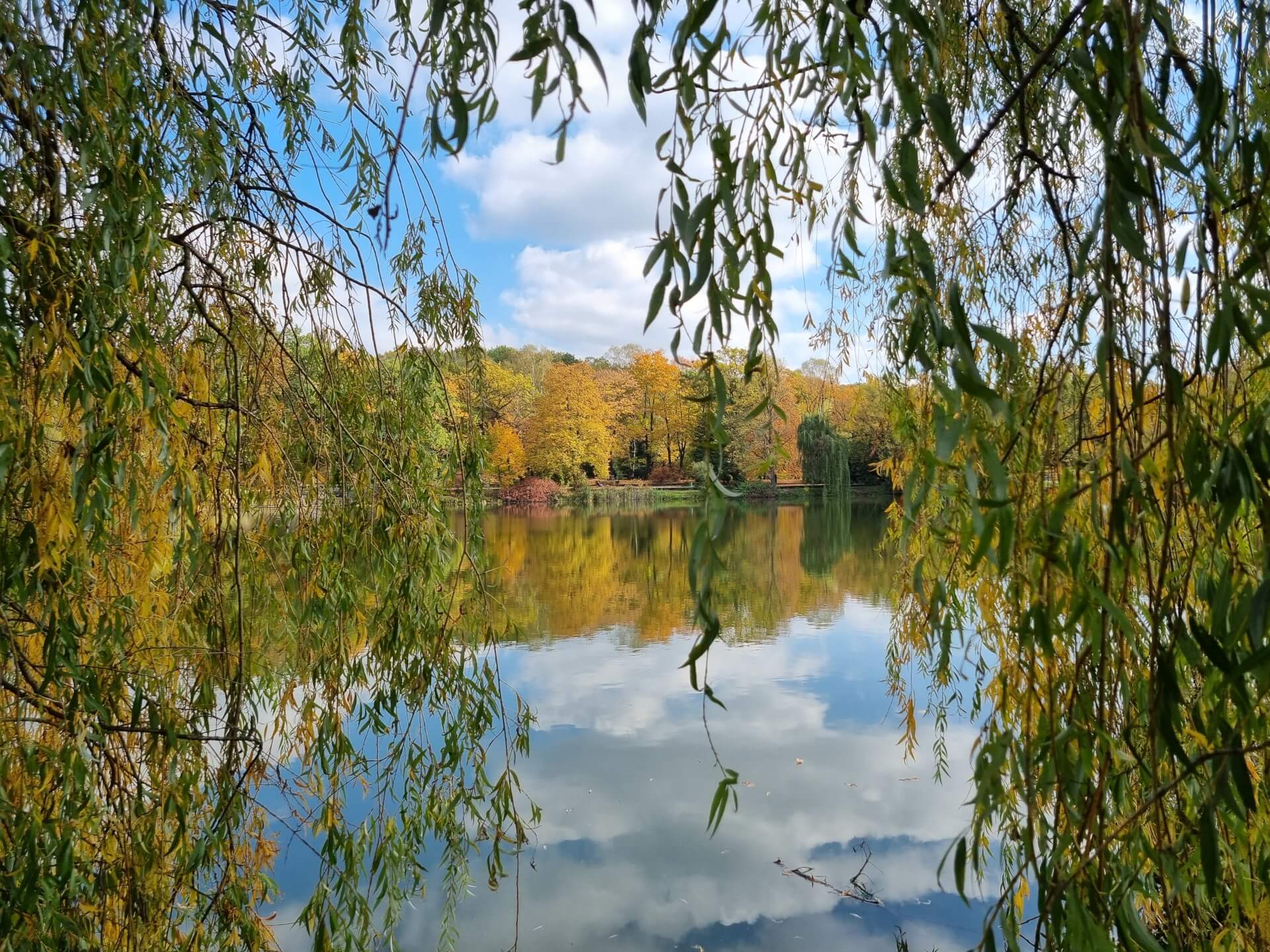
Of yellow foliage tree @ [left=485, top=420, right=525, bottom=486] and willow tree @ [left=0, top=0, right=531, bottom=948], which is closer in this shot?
willow tree @ [left=0, top=0, right=531, bottom=948]

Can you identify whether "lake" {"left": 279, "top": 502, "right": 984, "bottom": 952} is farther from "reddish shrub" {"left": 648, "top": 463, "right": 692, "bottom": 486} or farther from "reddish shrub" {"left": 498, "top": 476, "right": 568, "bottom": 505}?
"reddish shrub" {"left": 648, "top": 463, "right": 692, "bottom": 486}

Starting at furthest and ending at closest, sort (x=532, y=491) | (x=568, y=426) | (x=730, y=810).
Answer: (x=532, y=491), (x=568, y=426), (x=730, y=810)

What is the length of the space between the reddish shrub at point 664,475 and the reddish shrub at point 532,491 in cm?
319

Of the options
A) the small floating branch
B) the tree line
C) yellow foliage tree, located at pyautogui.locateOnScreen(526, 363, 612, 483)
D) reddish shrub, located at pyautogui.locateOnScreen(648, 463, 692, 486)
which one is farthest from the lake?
reddish shrub, located at pyautogui.locateOnScreen(648, 463, 692, 486)

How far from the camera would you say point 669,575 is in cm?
1095

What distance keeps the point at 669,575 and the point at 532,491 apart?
38.4 ft

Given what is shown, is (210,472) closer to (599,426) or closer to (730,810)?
(730,810)

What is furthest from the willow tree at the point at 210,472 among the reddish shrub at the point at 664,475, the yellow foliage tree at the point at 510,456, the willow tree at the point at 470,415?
the reddish shrub at the point at 664,475

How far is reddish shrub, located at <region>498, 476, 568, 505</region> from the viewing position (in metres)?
22.1

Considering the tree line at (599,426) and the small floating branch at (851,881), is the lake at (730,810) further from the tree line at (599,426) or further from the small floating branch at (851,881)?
the tree line at (599,426)

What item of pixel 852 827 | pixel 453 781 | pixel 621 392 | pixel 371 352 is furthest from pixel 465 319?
pixel 621 392

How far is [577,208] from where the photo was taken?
1.80m

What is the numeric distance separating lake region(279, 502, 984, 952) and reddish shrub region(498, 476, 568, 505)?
13681 millimetres

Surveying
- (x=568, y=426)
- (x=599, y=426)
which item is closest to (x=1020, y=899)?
(x=568, y=426)
